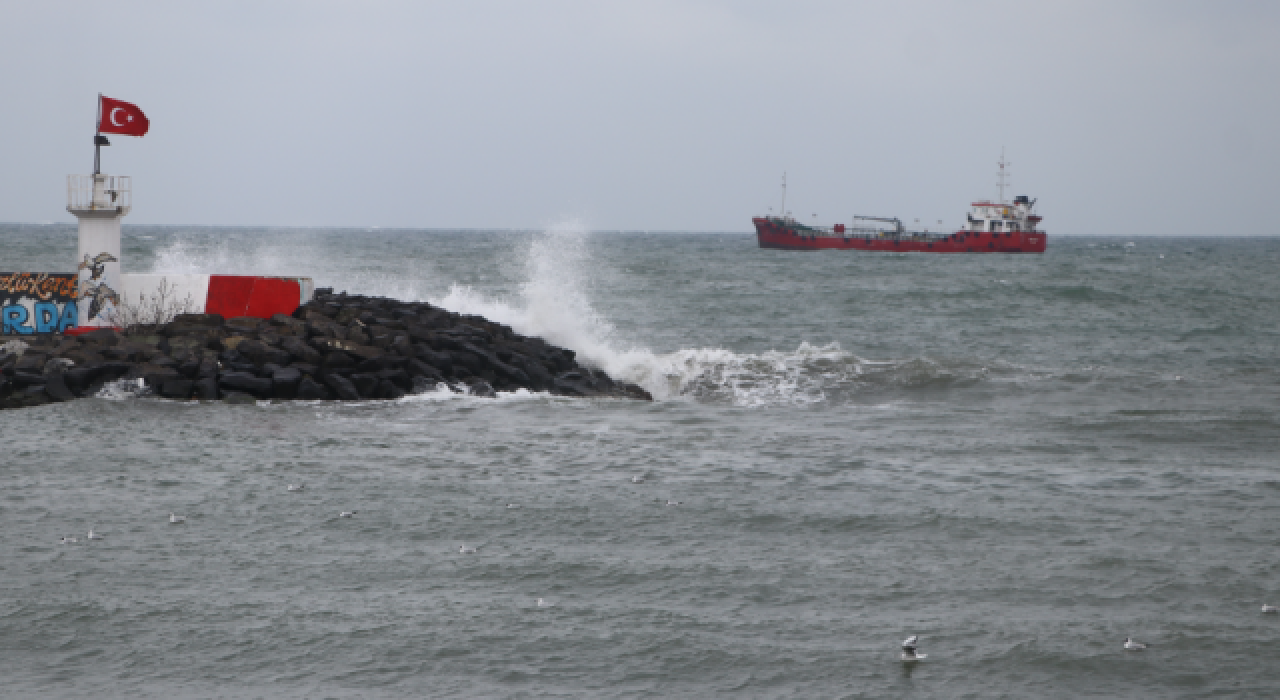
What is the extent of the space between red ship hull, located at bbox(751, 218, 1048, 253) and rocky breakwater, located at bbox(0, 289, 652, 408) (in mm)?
78082

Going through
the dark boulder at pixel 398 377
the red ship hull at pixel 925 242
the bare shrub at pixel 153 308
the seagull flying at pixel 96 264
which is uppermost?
the red ship hull at pixel 925 242

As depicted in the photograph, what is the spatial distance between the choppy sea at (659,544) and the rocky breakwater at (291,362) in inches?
26.7

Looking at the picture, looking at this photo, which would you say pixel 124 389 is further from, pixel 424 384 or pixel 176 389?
pixel 424 384

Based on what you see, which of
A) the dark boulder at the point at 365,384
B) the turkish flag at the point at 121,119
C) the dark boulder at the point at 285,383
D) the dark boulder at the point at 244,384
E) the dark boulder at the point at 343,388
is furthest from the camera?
the turkish flag at the point at 121,119

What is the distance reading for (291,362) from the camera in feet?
→ 54.0

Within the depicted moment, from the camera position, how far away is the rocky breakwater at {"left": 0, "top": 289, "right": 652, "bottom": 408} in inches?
607

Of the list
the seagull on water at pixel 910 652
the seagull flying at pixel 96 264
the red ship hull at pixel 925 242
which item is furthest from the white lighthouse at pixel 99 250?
the red ship hull at pixel 925 242

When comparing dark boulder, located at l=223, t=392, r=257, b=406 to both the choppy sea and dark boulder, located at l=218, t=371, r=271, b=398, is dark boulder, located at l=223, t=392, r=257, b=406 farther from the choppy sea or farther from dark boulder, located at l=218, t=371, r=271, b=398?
the choppy sea

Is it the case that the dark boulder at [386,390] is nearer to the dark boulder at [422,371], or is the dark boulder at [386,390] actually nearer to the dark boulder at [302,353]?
the dark boulder at [422,371]

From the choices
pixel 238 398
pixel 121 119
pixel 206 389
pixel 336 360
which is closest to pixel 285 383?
pixel 238 398

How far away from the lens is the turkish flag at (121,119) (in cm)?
1866

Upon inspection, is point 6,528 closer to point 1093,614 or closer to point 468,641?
point 468,641

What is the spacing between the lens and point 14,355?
16.3m

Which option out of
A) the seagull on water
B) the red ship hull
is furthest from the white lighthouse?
the red ship hull
